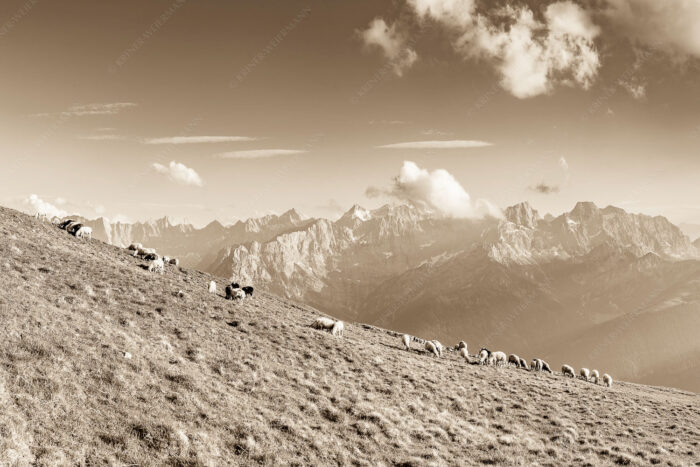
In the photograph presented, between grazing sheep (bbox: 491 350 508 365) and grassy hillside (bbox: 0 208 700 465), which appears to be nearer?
grassy hillside (bbox: 0 208 700 465)

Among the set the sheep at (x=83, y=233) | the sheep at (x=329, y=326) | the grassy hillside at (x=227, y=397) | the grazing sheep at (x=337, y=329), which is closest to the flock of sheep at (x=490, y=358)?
the grassy hillside at (x=227, y=397)

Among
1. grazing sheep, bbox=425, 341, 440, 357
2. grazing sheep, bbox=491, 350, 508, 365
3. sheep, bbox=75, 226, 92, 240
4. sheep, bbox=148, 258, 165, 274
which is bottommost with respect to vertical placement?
sheep, bbox=148, 258, 165, 274

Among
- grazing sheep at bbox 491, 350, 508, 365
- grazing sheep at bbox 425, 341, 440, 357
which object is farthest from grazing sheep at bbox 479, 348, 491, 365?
grazing sheep at bbox 425, 341, 440, 357

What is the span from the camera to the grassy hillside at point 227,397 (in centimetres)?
1438

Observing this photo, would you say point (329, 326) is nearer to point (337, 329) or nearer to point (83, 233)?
point (337, 329)

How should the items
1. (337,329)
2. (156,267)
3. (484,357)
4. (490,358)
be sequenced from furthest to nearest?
1. (484,357)
2. (490,358)
3. (156,267)
4. (337,329)

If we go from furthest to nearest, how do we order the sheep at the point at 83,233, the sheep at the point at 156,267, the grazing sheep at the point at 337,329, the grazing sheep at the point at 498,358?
the grazing sheep at the point at 498,358
the sheep at the point at 83,233
the sheep at the point at 156,267
the grazing sheep at the point at 337,329

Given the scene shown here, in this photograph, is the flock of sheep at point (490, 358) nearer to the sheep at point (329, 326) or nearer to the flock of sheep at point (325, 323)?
the flock of sheep at point (325, 323)

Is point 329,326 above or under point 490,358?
under

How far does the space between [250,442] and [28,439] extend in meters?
7.66

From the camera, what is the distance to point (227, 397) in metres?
19.7

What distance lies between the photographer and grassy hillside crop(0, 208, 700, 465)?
47.2 feet

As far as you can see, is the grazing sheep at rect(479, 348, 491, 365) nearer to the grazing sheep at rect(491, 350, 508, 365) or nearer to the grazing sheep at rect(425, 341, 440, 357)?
the grazing sheep at rect(491, 350, 508, 365)

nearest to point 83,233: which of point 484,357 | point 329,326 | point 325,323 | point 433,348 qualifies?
point 325,323
